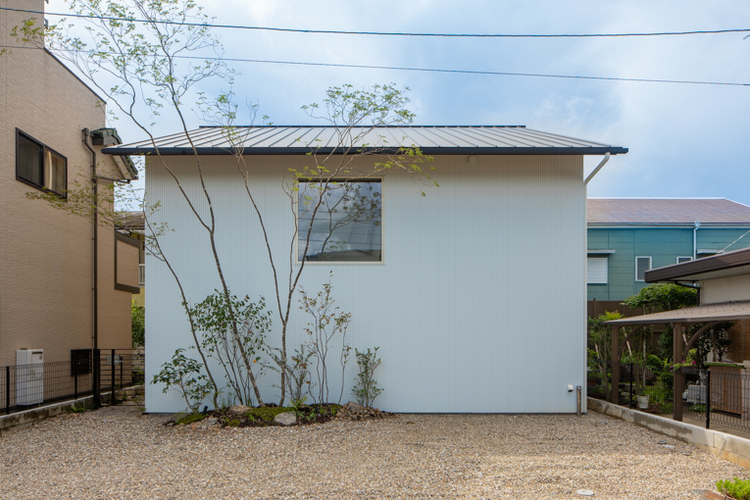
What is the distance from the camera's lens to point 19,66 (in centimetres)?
769

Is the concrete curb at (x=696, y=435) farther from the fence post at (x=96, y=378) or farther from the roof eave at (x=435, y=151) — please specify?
the fence post at (x=96, y=378)

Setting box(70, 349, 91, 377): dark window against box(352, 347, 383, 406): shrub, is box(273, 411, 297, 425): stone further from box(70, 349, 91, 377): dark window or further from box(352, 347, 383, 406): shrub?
box(70, 349, 91, 377): dark window

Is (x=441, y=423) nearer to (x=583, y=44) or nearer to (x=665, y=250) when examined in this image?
(x=583, y=44)

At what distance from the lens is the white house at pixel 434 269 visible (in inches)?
282

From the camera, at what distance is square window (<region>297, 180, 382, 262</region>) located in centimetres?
731

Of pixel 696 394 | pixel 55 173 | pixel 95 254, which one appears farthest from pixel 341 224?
pixel 696 394

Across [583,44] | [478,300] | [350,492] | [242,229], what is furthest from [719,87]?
[350,492]

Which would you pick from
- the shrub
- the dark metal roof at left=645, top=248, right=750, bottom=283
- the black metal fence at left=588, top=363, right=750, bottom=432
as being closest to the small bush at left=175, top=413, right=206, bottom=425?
the shrub

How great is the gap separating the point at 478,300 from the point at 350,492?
379 centimetres

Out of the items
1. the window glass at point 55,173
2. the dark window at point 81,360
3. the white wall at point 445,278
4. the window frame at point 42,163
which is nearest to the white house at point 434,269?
the white wall at point 445,278

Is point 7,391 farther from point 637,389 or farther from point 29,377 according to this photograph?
point 637,389

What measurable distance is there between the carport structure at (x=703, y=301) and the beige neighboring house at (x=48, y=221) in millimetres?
8711

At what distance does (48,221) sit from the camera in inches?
329

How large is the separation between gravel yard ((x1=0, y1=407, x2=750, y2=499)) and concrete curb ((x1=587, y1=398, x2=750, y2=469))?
0.41 ft
